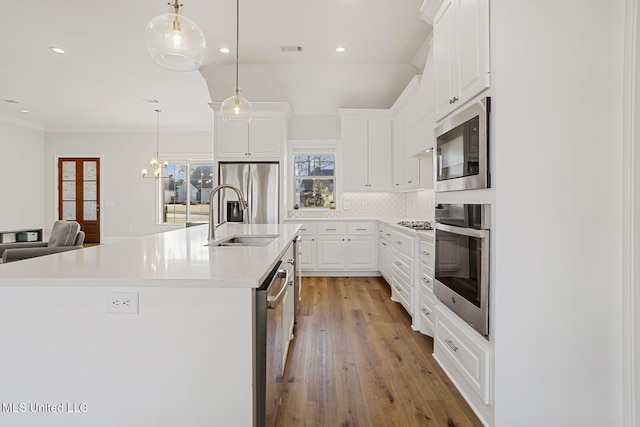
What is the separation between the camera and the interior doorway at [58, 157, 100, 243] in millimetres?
8453

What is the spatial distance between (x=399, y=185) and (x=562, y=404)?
3.50m

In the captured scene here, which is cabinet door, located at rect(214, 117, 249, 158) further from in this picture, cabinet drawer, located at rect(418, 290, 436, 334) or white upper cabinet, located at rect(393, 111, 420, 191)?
cabinet drawer, located at rect(418, 290, 436, 334)

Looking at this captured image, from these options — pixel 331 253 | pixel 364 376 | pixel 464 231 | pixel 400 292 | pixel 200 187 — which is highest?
pixel 200 187

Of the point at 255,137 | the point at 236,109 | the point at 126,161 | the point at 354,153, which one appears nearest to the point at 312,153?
the point at 354,153

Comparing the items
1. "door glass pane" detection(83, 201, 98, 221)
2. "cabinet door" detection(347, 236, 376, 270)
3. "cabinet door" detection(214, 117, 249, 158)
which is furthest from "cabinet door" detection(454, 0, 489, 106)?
"door glass pane" detection(83, 201, 98, 221)

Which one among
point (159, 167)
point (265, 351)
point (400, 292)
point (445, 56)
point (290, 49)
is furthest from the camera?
point (159, 167)

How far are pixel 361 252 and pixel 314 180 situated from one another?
1498 mm

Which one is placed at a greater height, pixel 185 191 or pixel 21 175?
pixel 21 175

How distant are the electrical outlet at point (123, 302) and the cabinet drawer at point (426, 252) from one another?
201 centimetres

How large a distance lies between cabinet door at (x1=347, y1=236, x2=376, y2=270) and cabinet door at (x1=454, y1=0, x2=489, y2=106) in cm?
332

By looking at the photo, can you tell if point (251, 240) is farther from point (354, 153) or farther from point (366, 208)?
point (366, 208)

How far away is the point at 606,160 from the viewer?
5.03 ft

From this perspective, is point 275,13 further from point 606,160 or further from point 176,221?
point 176,221

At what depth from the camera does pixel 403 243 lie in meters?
3.41
